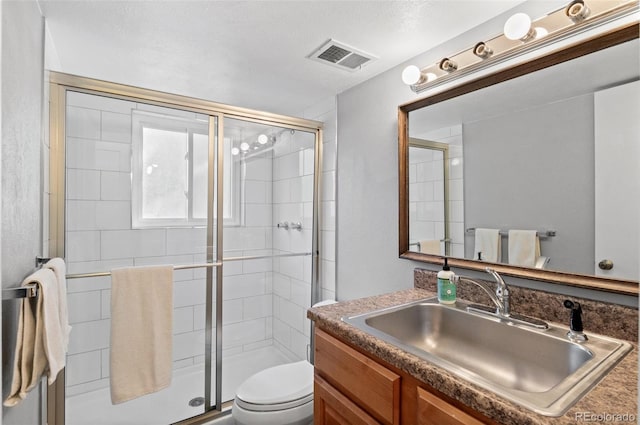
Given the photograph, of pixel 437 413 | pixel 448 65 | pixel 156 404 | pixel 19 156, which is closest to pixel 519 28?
pixel 448 65

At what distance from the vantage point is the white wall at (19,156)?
37.0 inches

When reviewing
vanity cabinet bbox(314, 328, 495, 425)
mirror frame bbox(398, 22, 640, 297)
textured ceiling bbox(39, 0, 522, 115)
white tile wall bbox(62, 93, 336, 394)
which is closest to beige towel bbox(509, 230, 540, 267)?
mirror frame bbox(398, 22, 640, 297)

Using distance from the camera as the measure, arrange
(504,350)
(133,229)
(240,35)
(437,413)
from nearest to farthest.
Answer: (437,413)
(504,350)
(240,35)
(133,229)

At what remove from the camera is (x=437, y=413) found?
2.79ft

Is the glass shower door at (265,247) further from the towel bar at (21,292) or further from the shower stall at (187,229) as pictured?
the towel bar at (21,292)

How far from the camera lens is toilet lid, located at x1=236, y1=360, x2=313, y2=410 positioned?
1.64 meters

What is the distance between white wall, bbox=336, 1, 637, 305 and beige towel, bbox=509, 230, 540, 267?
40 centimetres

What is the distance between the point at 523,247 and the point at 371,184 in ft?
3.06

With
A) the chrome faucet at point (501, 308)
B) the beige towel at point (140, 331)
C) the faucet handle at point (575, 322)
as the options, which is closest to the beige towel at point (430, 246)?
the chrome faucet at point (501, 308)

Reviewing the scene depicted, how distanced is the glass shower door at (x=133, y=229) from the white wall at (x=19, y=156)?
33 cm

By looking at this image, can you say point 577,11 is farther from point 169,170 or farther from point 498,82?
point 169,170

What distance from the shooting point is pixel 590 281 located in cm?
112

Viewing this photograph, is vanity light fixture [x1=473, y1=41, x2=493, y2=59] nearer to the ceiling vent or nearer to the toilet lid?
the ceiling vent

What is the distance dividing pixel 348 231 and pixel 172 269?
112 cm
